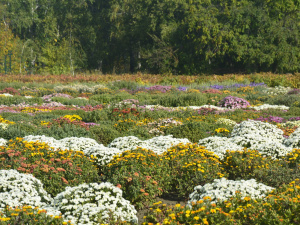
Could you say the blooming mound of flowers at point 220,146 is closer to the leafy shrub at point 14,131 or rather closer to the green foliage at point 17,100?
the leafy shrub at point 14,131

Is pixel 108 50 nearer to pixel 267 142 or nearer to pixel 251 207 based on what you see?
pixel 267 142

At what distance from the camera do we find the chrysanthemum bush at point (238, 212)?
445cm

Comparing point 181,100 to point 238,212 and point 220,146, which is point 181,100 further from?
point 238,212

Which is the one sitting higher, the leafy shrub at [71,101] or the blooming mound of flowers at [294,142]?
the blooming mound of flowers at [294,142]

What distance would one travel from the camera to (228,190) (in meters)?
5.41

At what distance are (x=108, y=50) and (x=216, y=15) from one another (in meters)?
19.6

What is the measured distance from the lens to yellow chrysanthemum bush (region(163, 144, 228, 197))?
21.5 feet

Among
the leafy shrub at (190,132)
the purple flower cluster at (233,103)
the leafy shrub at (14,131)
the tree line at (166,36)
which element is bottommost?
the purple flower cluster at (233,103)

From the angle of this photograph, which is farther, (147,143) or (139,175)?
(147,143)

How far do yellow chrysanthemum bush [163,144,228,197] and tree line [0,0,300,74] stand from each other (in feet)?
101

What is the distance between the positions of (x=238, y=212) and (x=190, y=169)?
1885 millimetres

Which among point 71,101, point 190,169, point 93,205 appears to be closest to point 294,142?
point 190,169

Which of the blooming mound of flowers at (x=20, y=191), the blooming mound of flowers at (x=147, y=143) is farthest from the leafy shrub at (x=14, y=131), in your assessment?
the blooming mound of flowers at (x=20, y=191)

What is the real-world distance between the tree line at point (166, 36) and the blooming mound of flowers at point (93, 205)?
32.9 meters
